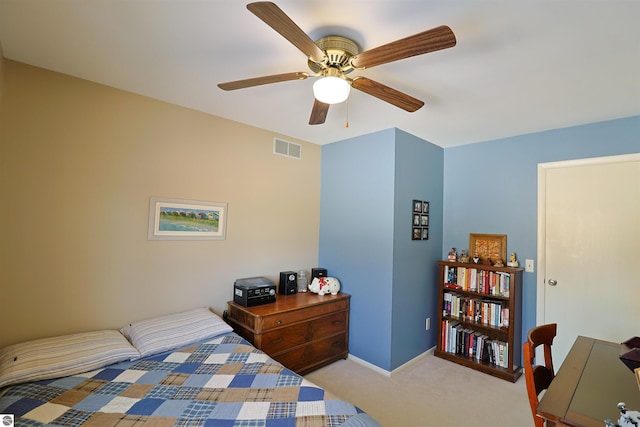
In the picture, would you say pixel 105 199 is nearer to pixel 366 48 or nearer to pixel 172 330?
pixel 172 330

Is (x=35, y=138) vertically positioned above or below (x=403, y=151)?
below

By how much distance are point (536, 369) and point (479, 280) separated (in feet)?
5.75

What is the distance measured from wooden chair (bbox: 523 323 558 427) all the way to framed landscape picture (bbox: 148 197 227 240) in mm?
2421

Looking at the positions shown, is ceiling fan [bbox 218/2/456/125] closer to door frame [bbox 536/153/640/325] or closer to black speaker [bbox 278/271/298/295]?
black speaker [bbox 278/271/298/295]

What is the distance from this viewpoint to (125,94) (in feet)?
7.41

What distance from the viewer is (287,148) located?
10.8ft

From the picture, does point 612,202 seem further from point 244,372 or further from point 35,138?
point 35,138

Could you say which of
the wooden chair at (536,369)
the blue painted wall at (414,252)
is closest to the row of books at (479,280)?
the blue painted wall at (414,252)

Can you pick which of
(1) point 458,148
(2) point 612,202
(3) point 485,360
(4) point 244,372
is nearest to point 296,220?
(4) point 244,372

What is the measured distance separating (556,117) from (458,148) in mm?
1057

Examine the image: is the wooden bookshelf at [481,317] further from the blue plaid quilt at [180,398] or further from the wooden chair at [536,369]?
the blue plaid quilt at [180,398]

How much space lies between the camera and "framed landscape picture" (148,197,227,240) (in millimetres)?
2402

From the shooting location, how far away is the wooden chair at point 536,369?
129 centimetres

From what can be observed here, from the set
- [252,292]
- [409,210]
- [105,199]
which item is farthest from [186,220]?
[409,210]
